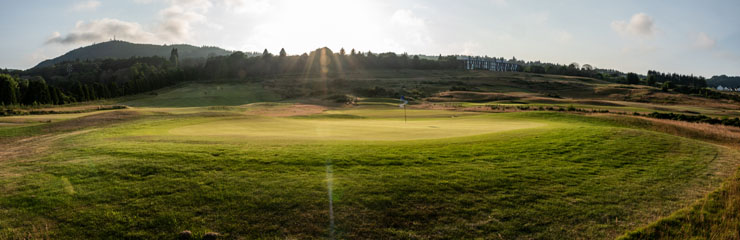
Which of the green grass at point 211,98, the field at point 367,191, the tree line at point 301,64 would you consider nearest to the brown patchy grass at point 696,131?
the field at point 367,191

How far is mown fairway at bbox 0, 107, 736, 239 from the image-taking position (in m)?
8.01

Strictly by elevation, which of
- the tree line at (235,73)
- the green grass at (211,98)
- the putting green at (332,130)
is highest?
the tree line at (235,73)

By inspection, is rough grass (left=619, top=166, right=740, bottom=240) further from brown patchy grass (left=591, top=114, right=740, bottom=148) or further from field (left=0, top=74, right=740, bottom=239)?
brown patchy grass (left=591, top=114, right=740, bottom=148)

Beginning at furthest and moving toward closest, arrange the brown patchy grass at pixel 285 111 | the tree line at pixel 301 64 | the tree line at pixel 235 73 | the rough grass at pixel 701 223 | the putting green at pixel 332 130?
the tree line at pixel 301 64
the tree line at pixel 235 73
the brown patchy grass at pixel 285 111
the putting green at pixel 332 130
the rough grass at pixel 701 223

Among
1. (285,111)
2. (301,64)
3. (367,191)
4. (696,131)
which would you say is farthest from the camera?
(301,64)

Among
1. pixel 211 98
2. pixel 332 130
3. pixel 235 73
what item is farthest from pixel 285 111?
pixel 235 73

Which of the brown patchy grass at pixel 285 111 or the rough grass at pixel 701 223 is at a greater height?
the brown patchy grass at pixel 285 111

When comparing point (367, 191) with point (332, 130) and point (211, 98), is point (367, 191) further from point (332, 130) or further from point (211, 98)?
point (211, 98)

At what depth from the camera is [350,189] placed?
32.3ft

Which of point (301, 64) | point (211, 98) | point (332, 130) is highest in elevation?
point (301, 64)

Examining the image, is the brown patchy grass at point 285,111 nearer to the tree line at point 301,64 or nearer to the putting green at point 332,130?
the putting green at point 332,130

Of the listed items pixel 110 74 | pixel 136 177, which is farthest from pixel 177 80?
pixel 136 177

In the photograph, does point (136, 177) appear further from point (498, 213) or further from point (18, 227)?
point (498, 213)

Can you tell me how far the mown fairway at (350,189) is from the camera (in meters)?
8.01
